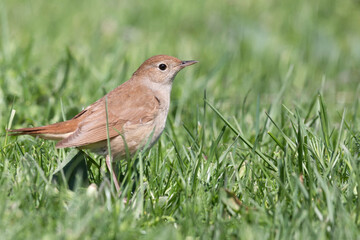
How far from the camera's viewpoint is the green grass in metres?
3.20

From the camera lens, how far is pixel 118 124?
14.3ft

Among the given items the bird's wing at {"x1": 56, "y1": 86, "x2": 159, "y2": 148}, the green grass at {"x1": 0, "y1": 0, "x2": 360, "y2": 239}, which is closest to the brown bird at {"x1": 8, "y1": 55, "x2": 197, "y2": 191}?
the bird's wing at {"x1": 56, "y1": 86, "x2": 159, "y2": 148}

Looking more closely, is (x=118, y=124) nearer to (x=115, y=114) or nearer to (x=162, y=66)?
(x=115, y=114)

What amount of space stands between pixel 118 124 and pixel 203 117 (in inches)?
28.9

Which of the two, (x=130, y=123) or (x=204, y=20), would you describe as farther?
(x=204, y=20)

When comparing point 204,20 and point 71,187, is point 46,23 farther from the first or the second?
point 71,187

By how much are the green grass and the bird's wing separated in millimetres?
162

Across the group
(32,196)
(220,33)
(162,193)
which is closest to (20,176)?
(32,196)

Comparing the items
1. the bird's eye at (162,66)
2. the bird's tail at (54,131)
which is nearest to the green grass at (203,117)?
the bird's tail at (54,131)

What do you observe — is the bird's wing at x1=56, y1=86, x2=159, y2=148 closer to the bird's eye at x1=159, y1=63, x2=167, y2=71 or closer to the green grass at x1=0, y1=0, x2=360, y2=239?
the green grass at x1=0, y1=0, x2=360, y2=239

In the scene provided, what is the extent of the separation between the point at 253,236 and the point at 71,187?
1324 mm

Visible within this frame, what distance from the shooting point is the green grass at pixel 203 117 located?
3.20 metres

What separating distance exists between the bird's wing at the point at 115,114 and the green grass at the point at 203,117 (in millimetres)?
162

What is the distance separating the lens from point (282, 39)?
8773 mm
